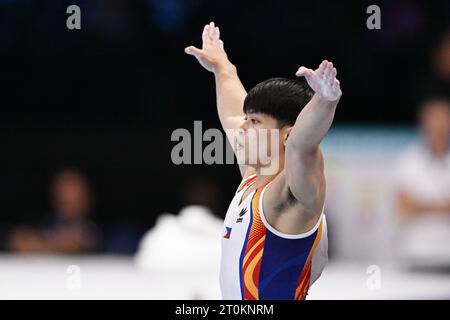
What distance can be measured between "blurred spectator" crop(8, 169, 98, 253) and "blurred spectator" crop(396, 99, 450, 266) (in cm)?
280

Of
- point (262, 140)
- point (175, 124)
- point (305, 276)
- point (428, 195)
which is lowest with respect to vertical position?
point (428, 195)

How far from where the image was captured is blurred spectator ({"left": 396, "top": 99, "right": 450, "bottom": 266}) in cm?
698

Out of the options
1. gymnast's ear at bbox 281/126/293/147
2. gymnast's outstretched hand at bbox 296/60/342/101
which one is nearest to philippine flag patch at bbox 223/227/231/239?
gymnast's ear at bbox 281/126/293/147

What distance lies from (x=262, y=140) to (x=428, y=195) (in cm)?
382

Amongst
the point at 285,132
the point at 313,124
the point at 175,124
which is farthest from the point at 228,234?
the point at 175,124

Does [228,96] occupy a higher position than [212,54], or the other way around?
[212,54]

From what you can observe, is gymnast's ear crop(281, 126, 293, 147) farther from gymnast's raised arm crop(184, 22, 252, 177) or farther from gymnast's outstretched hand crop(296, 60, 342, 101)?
gymnast's raised arm crop(184, 22, 252, 177)

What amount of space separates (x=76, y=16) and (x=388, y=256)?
3.87 m

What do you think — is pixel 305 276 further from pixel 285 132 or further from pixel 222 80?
pixel 222 80

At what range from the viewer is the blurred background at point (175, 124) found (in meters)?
7.30

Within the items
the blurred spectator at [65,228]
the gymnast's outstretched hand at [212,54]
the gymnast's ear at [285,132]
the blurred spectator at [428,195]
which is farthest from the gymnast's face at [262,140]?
the blurred spectator at [65,228]

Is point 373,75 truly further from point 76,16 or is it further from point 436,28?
point 76,16

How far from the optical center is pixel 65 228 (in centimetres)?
794

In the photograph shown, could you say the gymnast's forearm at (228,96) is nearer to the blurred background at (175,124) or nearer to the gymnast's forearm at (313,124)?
the gymnast's forearm at (313,124)
